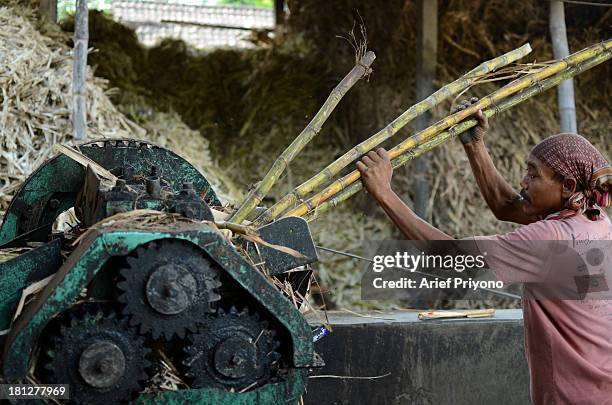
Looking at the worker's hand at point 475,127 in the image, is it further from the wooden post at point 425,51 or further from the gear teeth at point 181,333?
the wooden post at point 425,51

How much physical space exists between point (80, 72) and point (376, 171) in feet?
10.0

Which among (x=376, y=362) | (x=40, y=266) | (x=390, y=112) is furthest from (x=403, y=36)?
(x=40, y=266)

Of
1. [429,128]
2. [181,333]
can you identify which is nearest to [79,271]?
[181,333]

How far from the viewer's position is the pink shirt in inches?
93.0

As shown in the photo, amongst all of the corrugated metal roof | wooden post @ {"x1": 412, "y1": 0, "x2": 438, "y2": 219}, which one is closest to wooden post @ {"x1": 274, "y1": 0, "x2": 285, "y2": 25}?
the corrugated metal roof

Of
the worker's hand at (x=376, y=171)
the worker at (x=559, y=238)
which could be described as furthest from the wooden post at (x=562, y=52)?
the worker's hand at (x=376, y=171)

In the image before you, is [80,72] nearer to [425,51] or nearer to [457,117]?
[425,51]

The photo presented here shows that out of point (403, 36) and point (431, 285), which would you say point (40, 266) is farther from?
point (403, 36)

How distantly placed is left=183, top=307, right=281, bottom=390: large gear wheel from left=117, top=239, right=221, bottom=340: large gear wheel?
2.3 inches

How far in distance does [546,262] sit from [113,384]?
1.19 metres

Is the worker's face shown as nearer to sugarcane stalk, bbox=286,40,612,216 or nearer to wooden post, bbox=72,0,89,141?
sugarcane stalk, bbox=286,40,612,216

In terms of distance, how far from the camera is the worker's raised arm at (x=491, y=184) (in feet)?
9.55

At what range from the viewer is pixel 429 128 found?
8.80 feet

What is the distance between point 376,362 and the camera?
138 inches
